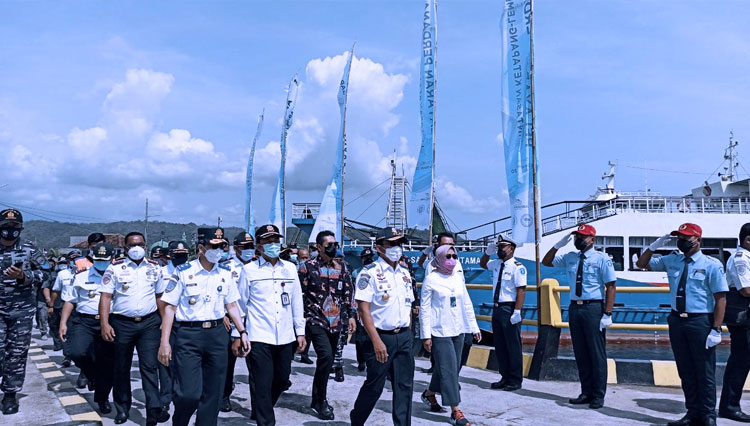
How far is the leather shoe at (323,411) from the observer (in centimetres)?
560

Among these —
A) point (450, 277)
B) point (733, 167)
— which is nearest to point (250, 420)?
point (450, 277)

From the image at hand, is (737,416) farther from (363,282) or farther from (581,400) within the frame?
(363,282)

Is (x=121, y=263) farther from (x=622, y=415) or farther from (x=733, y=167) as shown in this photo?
(x=733, y=167)

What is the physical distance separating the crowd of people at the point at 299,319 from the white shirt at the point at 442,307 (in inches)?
0.4

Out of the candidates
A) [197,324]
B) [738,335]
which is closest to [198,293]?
[197,324]

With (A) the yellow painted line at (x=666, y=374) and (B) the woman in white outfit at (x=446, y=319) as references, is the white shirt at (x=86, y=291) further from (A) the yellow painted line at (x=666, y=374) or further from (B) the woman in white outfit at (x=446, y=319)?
(A) the yellow painted line at (x=666, y=374)

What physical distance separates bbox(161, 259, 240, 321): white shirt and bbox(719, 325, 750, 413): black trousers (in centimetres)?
486

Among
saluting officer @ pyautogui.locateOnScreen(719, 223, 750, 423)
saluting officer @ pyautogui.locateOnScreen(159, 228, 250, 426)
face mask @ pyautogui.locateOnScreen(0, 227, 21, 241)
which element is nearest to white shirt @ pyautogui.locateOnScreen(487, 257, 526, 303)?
saluting officer @ pyautogui.locateOnScreen(719, 223, 750, 423)

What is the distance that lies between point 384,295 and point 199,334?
1.52 m

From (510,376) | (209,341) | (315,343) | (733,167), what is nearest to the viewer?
(209,341)

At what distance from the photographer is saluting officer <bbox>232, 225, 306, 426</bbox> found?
4863mm

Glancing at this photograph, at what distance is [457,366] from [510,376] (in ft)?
6.34

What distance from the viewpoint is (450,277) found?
17.4 feet

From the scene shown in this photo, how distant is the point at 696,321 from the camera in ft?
17.2
